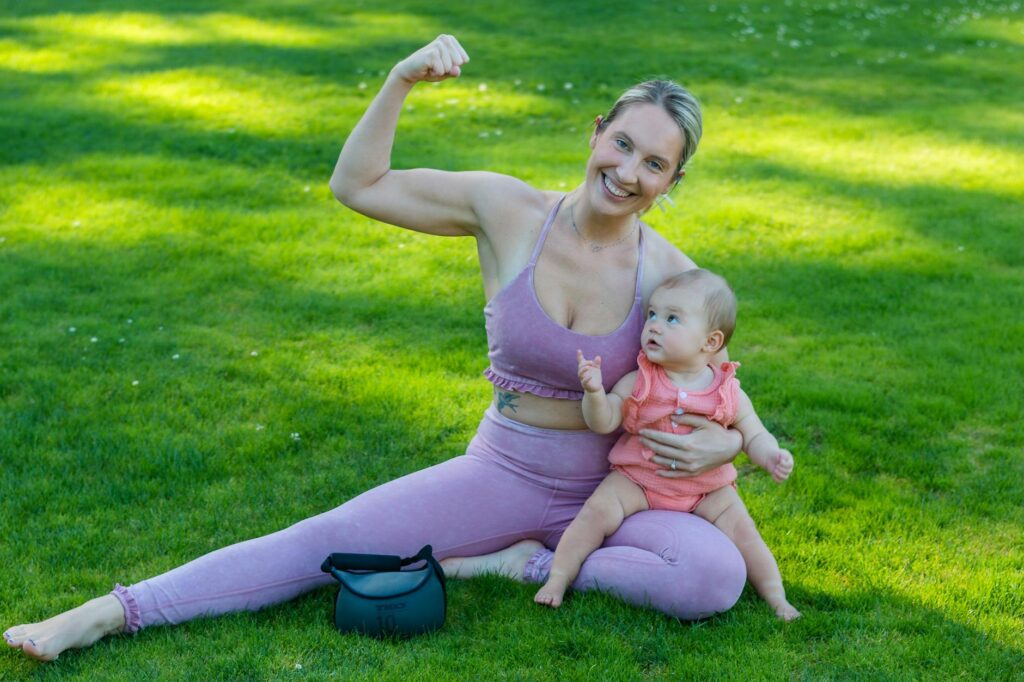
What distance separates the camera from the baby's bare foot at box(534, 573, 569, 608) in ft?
11.8

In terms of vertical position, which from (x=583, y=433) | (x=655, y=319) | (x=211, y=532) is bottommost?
(x=211, y=532)

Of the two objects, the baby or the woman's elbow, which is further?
the woman's elbow

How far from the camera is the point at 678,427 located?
12.2ft

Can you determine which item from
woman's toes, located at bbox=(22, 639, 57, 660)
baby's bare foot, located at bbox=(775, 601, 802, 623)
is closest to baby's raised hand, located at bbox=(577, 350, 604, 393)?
baby's bare foot, located at bbox=(775, 601, 802, 623)

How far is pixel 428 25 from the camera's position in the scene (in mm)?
13062

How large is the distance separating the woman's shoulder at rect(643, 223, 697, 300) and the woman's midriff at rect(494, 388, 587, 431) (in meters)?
0.43

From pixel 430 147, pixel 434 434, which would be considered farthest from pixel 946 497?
pixel 430 147

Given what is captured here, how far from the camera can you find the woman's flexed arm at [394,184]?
3623mm

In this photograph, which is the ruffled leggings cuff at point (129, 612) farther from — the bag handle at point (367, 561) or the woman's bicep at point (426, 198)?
the woman's bicep at point (426, 198)

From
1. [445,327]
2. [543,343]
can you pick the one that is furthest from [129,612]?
[445,327]

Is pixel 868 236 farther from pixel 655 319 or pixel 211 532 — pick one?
pixel 211 532

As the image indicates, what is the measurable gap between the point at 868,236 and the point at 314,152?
398 cm

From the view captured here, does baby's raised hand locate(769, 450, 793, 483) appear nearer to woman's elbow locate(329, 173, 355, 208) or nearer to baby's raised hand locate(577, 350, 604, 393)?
baby's raised hand locate(577, 350, 604, 393)

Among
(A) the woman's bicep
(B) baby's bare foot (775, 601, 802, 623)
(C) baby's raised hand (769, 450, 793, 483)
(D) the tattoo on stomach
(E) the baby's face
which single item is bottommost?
(B) baby's bare foot (775, 601, 802, 623)
